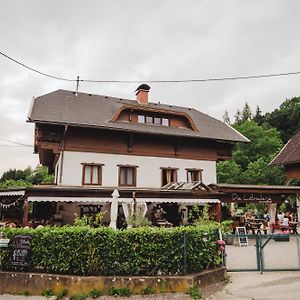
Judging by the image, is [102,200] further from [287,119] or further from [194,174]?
[287,119]

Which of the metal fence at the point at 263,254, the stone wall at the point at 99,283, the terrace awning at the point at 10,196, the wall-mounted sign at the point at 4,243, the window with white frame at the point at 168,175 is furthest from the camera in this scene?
the window with white frame at the point at 168,175

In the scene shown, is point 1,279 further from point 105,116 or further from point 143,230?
point 105,116

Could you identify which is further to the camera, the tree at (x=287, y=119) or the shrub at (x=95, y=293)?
the tree at (x=287, y=119)

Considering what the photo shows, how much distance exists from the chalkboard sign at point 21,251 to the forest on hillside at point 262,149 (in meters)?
34.8

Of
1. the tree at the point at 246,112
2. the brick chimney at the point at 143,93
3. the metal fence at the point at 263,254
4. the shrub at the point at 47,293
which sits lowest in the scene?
the shrub at the point at 47,293

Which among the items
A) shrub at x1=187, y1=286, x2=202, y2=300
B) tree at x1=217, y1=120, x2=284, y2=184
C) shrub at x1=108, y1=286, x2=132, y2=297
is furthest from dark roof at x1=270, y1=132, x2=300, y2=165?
shrub at x1=108, y1=286, x2=132, y2=297

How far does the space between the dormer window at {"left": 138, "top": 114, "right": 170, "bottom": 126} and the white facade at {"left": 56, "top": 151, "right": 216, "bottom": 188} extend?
8.90ft

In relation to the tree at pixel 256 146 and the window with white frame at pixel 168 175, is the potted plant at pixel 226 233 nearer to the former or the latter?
the window with white frame at pixel 168 175

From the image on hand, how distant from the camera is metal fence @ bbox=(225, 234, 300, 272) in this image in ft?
34.2

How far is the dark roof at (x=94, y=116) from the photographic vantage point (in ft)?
61.0

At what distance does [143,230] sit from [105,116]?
13084 mm

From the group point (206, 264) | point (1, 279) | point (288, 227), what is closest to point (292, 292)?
point (206, 264)

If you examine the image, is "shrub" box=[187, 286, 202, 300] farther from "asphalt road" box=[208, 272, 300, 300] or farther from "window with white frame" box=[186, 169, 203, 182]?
"window with white frame" box=[186, 169, 203, 182]

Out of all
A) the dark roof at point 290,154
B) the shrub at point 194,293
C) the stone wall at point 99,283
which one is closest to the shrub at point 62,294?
the stone wall at point 99,283
